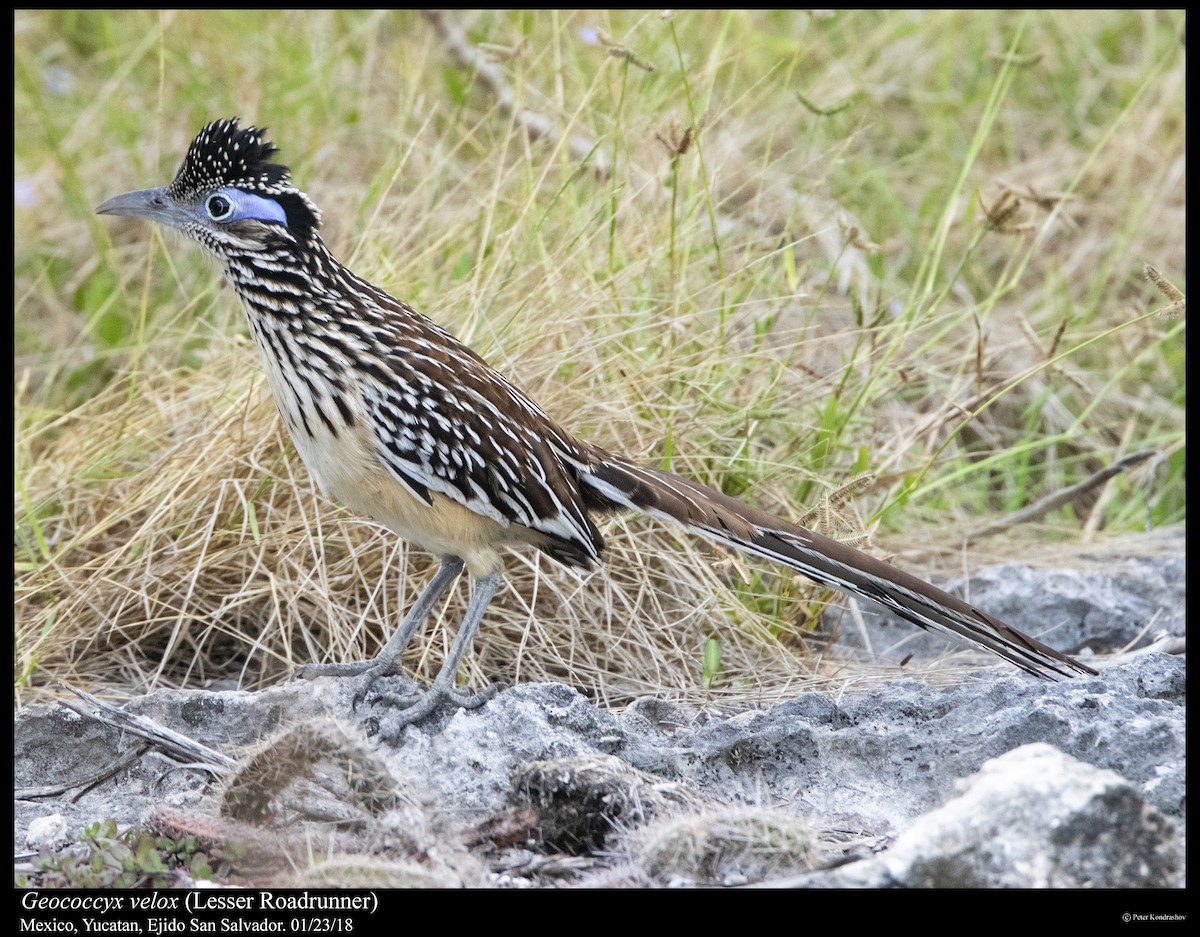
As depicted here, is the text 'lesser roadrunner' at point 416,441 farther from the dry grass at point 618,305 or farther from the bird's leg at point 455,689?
the dry grass at point 618,305

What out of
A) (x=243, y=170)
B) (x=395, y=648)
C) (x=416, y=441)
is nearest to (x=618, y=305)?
(x=416, y=441)

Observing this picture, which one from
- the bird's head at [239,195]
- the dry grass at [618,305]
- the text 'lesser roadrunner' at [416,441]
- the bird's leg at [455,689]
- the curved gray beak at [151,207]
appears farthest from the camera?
the dry grass at [618,305]

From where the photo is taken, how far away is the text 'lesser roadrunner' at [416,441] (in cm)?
378

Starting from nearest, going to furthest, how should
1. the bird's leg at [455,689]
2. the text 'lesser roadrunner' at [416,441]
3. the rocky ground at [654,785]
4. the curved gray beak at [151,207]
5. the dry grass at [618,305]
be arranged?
the rocky ground at [654,785], the bird's leg at [455,689], the text 'lesser roadrunner' at [416,441], the curved gray beak at [151,207], the dry grass at [618,305]

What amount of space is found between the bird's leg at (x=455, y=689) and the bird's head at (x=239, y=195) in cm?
114

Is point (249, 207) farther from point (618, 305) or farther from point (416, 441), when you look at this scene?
point (618, 305)

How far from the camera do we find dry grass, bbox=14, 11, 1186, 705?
14.6ft

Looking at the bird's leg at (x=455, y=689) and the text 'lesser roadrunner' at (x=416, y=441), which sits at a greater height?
the text 'lesser roadrunner' at (x=416, y=441)

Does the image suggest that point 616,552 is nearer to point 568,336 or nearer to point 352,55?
point 568,336

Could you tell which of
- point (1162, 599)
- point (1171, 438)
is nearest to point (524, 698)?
point (1162, 599)

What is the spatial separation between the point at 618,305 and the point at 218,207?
1.57m

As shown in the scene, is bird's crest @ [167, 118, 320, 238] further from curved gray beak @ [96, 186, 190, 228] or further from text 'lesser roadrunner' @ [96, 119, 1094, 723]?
curved gray beak @ [96, 186, 190, 228]

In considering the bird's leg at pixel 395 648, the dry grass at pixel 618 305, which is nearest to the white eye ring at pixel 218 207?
the dry grass at pixel 618 305

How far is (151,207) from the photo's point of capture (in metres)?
4.07
